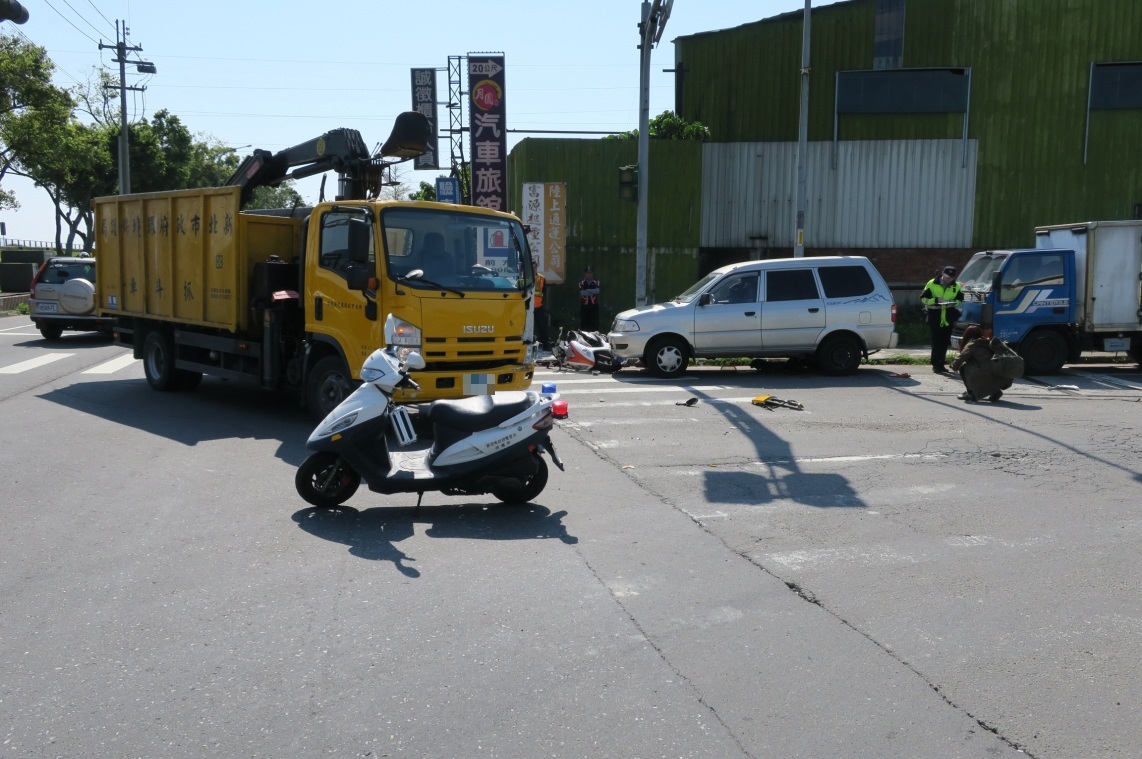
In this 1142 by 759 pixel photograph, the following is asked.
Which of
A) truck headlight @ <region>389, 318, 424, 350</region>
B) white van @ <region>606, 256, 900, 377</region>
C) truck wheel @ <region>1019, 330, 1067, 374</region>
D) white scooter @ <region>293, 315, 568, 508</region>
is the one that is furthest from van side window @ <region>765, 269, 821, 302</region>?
white scooter @ <region>293, 315, 568, 508</region>

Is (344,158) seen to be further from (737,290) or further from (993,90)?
(993,90)

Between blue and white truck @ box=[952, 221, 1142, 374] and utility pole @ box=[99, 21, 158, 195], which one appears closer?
blue and white truck @ box=[952, 221, 1142, 374]

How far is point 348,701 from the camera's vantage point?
4.18 metres

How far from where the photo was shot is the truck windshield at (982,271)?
16203 mm

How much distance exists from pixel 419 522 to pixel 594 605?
2174mm

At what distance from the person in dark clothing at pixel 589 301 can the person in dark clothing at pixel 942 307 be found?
744cm

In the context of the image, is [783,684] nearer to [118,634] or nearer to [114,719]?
[114,719]

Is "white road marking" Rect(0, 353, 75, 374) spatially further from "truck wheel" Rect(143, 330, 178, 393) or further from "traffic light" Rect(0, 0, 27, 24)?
"traffic light" Rect(0, 0, 27, 24)

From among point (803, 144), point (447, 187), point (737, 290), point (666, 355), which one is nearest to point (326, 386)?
point (666, 355)

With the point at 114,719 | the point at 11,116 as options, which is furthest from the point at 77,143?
the point at 114,719

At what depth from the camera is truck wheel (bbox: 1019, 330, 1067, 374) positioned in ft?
52.2

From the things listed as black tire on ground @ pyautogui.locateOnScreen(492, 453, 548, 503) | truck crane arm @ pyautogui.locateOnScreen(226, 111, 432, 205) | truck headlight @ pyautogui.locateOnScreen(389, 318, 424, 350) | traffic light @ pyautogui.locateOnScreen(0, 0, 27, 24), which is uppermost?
traffic light @ pyautogui.locateOnScreen(0, 0, 27, 24)

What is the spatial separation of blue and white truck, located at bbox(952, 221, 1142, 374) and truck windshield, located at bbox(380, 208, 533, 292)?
882 cm

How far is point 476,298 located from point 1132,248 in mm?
11535
